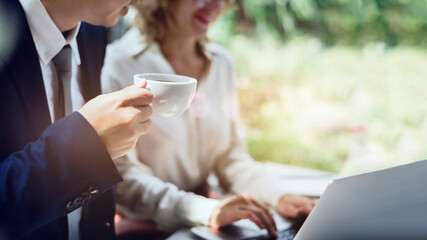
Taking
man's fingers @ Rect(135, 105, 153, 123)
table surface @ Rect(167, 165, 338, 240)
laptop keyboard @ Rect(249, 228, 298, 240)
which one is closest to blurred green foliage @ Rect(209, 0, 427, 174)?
table surface @ Rect(167, 165, 338, 240)

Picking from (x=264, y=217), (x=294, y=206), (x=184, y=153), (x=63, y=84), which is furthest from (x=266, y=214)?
(x=63, y=84)

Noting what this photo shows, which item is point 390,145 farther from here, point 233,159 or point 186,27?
point 186,27

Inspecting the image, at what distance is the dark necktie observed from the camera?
32.0 inches

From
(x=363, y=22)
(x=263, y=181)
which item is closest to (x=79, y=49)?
(x=263, y=181)

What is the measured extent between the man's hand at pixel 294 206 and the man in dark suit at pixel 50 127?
1.90ft

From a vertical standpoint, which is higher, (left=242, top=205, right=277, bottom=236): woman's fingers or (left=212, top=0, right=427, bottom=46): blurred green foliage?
(left=242, top=205, right=277, bottom=236): woman's fingers

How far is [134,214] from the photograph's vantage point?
1192 mm

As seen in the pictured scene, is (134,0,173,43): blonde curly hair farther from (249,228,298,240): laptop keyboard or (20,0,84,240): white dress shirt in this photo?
(249,228,298,240): laptop keyboard

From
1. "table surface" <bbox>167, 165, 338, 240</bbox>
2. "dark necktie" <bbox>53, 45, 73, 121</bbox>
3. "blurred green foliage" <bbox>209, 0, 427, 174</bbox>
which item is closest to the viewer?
"dark necktie" <bbox>53, 45, 73, 121</bbox>

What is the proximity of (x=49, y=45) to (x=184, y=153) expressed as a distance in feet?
2.27

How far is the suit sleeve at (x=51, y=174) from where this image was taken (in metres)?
0.56

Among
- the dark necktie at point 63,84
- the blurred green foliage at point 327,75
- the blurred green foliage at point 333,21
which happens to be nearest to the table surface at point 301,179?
the dark necktie at point 63,84

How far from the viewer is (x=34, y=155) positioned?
572 mm

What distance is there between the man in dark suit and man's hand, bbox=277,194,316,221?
58 centimetres
